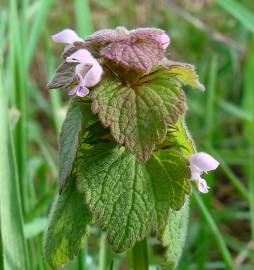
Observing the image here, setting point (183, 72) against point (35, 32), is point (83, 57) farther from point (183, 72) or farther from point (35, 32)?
point (35, 32)

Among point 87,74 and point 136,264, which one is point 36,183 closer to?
point 136,264

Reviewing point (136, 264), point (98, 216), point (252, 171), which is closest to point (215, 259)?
point (252, 171)

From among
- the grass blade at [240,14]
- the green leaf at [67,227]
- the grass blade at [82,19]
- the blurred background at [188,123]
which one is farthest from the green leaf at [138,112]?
the grass blade at [82,19]

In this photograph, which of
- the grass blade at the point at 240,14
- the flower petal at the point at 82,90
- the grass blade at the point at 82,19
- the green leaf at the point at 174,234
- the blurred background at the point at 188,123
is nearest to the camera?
the flower petal at the point at 82,90

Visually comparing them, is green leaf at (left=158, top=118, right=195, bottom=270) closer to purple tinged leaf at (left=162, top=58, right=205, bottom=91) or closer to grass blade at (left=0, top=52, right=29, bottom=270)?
purple tinged leaf at (left=162, top=58, right=205, bottom=91)

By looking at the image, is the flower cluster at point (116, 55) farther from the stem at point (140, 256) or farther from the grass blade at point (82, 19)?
the grass blade at point (82, 19)

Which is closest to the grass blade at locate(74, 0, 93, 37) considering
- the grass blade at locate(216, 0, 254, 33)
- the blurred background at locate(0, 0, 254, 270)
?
the blurred background at locate(0, 0, 254, 270)
